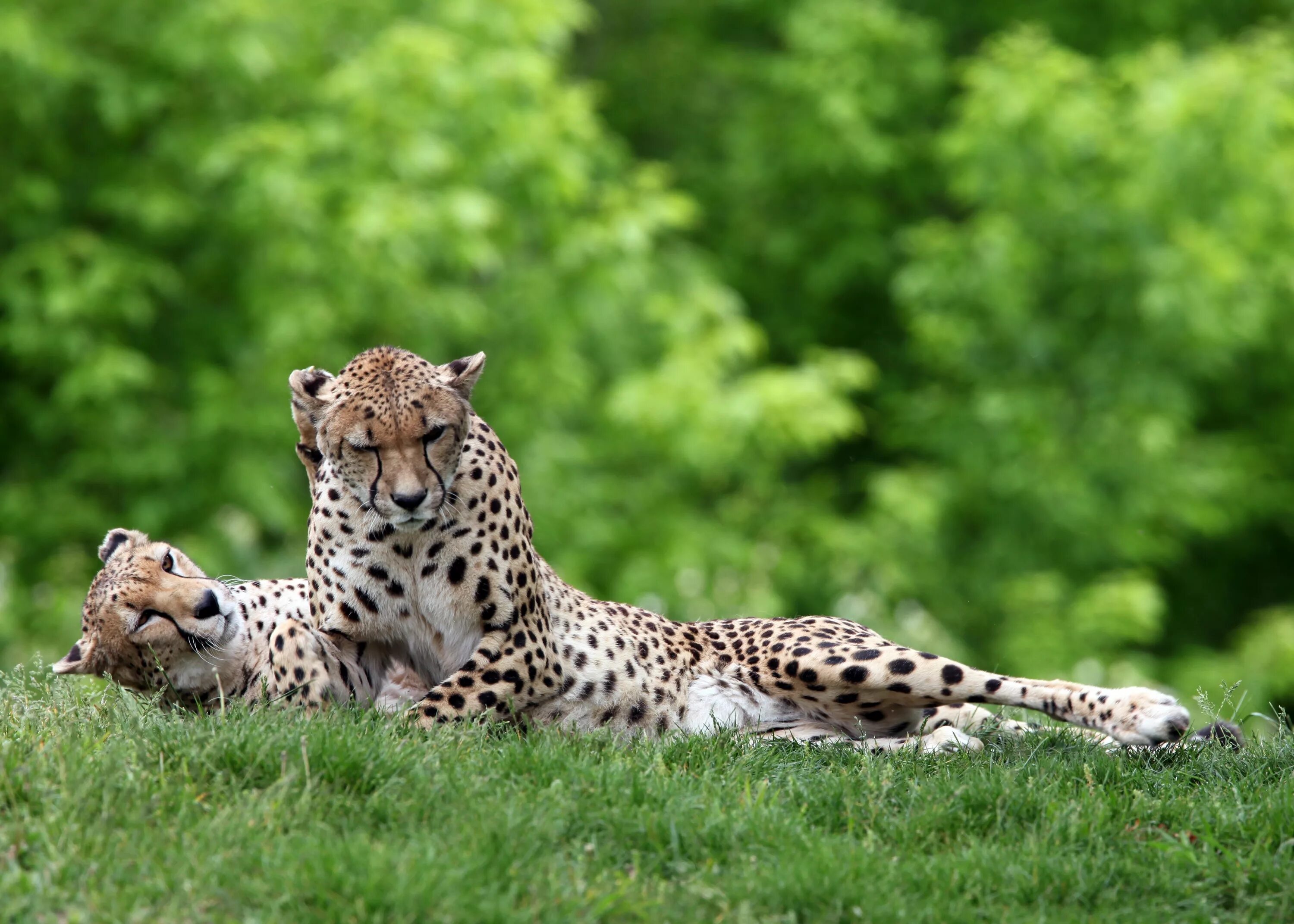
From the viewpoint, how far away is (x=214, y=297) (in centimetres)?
1438

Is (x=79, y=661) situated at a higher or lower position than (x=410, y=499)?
lower

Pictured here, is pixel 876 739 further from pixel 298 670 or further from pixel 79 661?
pixel 79 661

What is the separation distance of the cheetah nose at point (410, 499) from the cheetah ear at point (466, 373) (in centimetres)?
50

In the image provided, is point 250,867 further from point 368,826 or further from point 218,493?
point 218,493

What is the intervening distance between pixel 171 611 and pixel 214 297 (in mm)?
9670

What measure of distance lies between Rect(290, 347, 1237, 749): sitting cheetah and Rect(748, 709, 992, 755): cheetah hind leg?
0.04 feet

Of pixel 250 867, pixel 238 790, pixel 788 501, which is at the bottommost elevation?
pixel 250 867

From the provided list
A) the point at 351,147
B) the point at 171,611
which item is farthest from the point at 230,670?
the point at 351,147

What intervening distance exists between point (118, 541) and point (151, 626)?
531 mm

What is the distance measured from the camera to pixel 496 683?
519 cm

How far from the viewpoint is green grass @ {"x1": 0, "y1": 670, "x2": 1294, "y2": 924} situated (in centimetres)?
367

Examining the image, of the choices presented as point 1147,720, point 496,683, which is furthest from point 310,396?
point 1147,720

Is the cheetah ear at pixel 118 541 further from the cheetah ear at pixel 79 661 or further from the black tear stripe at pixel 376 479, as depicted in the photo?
the black tear stripe at pixel 376 479

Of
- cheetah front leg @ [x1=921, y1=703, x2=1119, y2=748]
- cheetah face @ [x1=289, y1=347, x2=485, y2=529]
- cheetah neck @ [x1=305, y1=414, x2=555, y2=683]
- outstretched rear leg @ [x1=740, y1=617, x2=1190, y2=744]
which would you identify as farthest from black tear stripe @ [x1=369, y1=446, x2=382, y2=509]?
cheetah front leg @ [x1=921, y1=703, x2=1119, y2=748]
